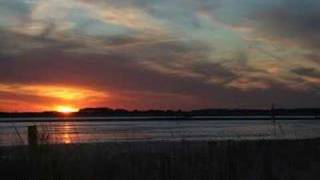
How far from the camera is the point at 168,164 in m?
19.9

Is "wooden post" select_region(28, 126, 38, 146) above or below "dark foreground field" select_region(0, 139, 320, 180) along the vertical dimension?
above

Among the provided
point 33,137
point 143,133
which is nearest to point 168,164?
point 33,137

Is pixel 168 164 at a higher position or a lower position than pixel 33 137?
lower

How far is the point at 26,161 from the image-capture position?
18.3 meters

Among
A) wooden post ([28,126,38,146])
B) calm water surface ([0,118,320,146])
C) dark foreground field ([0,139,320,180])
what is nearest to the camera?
dark foreground field ([0,139,320,180])

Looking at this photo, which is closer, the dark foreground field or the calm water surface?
the dark foreground field

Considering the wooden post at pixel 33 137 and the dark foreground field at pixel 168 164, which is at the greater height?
the wooden post at pixel 33 137

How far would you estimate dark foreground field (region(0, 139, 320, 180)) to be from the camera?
18.1 metres

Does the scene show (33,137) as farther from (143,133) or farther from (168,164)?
(143,133)

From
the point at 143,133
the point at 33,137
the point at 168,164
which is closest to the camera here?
the point at 33,137

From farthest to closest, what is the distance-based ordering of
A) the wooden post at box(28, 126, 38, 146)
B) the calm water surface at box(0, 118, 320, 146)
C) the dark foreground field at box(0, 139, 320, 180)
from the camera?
the calm water surface at box(0, 118, 320, 146)
the wooden post at box(28, 126, 38, 146)
the dark foreground field at box(0, 139, 320, 180)

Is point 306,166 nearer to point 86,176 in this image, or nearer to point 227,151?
point 227,151

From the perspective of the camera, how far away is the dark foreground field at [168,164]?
1814 centimetres

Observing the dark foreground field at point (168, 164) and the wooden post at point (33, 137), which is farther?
the wooden post at point (33, 137)
